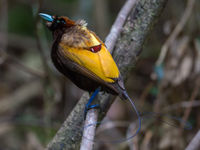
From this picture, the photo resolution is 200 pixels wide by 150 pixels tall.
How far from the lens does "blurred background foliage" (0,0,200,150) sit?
3146mm

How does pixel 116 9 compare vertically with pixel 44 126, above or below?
above

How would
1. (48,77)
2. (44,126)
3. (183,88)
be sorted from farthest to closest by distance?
(44,126), (48,77), (183,88)

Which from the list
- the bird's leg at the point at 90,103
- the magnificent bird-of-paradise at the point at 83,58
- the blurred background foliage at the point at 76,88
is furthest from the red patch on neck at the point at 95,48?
the blurred background foliage at the point at 76,88

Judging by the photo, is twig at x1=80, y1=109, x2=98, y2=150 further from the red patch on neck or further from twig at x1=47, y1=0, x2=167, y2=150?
the red patch on neck

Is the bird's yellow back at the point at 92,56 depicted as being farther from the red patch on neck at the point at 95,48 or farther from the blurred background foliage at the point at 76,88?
the blurred background foliage at the point at 76,88

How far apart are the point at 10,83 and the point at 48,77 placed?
96.0 inches

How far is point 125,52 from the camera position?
7.41 ft

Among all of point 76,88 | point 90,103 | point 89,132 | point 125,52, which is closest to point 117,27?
point 125,52

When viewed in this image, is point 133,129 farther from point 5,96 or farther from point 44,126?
point 5,96

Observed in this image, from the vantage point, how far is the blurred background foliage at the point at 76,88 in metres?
3.15

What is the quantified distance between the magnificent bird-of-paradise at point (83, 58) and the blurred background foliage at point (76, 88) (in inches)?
24.5

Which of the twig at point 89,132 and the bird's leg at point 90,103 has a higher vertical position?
the twig at point 89,132

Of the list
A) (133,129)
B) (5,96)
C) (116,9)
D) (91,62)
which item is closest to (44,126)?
(133,129)

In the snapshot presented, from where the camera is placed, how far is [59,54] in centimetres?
196
